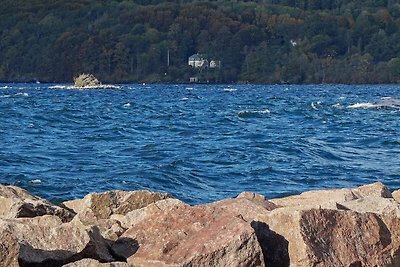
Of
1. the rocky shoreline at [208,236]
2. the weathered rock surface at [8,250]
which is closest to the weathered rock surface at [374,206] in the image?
the rocky shoreline at [208,236]

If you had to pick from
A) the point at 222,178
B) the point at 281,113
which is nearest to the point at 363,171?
the point at 222,178

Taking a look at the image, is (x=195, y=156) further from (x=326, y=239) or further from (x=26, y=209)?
(x=326, y=239)

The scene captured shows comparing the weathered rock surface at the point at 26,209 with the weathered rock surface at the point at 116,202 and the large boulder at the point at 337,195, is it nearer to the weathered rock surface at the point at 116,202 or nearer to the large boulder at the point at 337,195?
the weathered rock surface at the point at 116,202

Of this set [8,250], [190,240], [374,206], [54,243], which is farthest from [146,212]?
[374,206]

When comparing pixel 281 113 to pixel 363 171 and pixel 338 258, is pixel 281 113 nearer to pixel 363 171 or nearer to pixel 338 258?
pixel 363 171

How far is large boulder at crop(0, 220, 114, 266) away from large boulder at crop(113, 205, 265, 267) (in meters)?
0.37

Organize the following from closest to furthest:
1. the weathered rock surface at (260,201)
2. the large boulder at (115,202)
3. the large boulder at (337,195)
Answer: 1. the weathered rock surface at (260,201)
2. the large boulder at (115,202)
3. the large boulder at (337,195)

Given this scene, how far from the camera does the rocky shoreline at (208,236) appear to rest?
8.26 metres

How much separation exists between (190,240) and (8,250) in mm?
1824

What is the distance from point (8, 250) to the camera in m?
7.64

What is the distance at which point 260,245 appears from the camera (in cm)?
882

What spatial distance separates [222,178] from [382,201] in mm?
11618

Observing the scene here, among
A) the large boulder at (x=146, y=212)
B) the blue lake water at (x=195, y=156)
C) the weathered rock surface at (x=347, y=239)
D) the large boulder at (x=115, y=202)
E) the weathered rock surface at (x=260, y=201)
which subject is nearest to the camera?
the weathered rock surface at (x=347, y=239)

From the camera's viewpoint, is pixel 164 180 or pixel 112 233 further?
pixel 164 180
